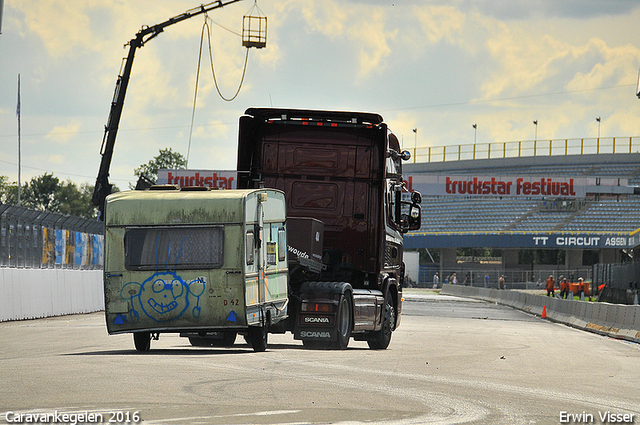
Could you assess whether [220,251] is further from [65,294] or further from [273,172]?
[65,294]

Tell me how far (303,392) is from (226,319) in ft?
14.7

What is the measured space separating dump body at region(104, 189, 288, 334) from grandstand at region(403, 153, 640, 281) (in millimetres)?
60561

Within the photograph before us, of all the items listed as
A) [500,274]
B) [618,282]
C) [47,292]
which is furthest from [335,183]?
[500,274]

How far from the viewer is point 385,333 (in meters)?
18.0

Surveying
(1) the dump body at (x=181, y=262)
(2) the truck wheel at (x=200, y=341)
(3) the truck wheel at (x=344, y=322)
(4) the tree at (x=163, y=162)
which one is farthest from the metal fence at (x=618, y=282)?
(4) the tree at (x=163, y=162)

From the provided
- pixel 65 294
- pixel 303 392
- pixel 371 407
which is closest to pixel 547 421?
pixel 371 407

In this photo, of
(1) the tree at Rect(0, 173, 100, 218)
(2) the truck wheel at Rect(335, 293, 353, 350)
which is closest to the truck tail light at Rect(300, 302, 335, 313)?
(2) the truck wheel at Rect(335, 293, 353, 350)

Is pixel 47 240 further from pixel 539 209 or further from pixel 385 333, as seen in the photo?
pixel 539 209

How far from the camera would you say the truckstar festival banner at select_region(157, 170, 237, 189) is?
65.0 meters

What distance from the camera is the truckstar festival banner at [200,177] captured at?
65000 mm

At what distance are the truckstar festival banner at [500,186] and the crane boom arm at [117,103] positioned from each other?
96.0 feet

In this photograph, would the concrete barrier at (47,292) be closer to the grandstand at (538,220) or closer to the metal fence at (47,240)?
the metal fence at (47,240)

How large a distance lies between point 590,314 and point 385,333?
12.9 metres

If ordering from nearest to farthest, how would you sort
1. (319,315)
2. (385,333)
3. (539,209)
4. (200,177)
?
(319,315)
(385,333)
(200,177)
(539,209)
